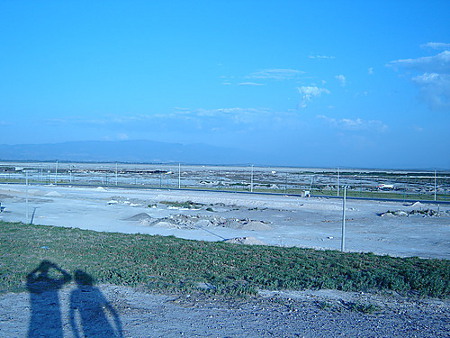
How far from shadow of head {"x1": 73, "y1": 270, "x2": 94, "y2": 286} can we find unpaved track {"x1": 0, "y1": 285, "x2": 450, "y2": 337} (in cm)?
33

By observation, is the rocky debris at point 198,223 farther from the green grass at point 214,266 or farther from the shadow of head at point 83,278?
the shadow of head at point 83,278

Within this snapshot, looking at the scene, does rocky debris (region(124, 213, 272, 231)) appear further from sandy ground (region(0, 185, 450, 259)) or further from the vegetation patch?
the vegetation patch

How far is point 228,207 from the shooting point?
27422 mm

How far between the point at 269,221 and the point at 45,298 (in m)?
14.0

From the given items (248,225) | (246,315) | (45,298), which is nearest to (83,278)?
(45,298)

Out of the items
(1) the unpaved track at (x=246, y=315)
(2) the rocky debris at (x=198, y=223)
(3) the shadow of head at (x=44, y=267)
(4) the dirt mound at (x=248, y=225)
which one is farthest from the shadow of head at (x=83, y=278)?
(4) the dirt mound at (x=248, y=225)

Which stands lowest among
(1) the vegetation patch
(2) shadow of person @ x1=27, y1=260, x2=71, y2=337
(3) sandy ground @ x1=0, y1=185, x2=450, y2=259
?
(1) the vegetation patch

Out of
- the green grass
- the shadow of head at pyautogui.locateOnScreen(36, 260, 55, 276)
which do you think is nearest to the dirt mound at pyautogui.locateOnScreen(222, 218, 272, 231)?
the green grass

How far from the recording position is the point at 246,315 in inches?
271

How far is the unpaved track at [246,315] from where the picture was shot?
20.3 ft

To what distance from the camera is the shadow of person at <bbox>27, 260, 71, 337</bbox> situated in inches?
242

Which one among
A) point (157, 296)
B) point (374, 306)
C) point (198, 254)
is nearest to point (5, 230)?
point (198, 254)

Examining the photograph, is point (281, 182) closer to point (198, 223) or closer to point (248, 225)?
point (198, 223)

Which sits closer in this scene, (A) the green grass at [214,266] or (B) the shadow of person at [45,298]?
(B) the shadow of person at [45,298]
